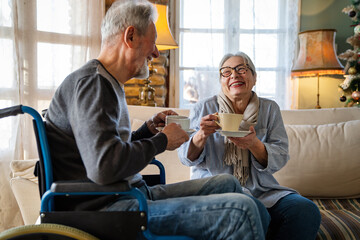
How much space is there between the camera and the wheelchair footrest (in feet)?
3.32

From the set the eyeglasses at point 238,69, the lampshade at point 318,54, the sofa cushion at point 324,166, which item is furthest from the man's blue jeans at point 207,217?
the lampshade at point 318,54

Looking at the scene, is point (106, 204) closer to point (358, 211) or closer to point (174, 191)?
point (174, 191)

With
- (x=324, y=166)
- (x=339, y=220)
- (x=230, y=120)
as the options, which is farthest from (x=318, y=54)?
(x=230, y=120)

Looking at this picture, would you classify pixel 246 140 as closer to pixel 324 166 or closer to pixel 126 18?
pixel 126 18

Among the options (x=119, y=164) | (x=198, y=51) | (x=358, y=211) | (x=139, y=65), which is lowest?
(x=358, y=211)

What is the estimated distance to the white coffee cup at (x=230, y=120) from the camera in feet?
4.63

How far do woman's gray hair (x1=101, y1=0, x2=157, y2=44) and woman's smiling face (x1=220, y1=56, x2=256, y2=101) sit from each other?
2.26 ft

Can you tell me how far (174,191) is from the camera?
132 cm

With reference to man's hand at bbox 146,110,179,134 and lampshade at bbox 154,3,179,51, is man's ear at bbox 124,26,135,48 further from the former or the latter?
lampshade at bbox 154,3,179,51

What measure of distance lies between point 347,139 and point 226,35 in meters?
1.73

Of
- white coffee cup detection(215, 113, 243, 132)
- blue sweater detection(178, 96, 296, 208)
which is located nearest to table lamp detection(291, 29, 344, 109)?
blue sweater detection(178, 96, 296, 208)

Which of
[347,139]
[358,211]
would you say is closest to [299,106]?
[347,139]

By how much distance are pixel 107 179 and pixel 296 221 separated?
939mm

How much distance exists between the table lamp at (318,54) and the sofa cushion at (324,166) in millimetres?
1157
